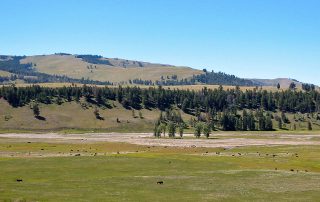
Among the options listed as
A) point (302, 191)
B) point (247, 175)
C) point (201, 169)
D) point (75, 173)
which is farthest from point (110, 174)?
point (302, 191)

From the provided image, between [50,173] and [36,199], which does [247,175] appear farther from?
[36,199]

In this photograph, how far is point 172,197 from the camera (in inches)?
2047

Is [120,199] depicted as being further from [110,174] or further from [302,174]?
[302,174]

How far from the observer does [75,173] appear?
235 ft

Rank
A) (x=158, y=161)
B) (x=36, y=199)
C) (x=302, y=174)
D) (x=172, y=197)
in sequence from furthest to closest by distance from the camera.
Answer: (x=158, y=161), (x=302, y=174), (x=172, y=197), (x=36, y=199)

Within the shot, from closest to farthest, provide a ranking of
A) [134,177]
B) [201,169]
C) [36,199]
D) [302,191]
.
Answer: [36,199], [302,191], [134,177], [201,169]

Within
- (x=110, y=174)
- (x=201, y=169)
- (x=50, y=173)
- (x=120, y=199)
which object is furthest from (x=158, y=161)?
(x=120, y=199)

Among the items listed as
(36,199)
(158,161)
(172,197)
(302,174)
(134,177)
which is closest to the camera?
(36,199)

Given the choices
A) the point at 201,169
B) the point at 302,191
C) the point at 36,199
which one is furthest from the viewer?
the point at 201,169

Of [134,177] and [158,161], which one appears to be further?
[158,161]

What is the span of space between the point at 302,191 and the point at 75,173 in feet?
114

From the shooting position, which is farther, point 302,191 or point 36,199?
point 302,191

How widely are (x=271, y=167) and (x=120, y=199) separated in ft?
140

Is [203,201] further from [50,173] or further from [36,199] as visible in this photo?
[50,173]
